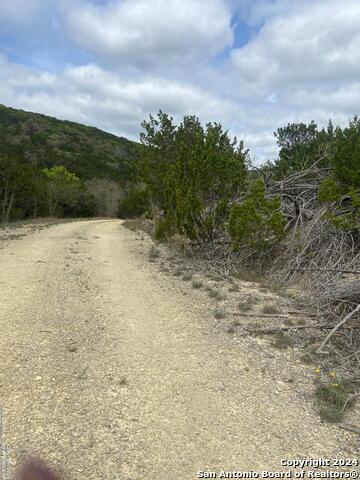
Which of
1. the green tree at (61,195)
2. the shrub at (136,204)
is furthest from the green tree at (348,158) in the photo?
the green tree at (61,195)

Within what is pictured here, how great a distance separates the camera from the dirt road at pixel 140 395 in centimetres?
292

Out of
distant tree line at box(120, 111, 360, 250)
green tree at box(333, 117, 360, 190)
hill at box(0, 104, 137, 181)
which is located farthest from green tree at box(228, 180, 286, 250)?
hill at box(0, 104, 137, 181)

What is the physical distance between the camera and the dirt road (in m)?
2.92

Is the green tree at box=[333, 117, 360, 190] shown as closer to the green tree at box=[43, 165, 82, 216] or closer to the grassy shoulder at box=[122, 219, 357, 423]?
the grassy shoulder at box=[122, 219, 357, 423]

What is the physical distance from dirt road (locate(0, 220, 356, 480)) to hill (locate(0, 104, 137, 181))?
194 ft

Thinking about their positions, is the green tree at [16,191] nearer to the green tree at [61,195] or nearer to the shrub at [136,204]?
the green tree at [61,195]

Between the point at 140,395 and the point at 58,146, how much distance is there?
299 feet

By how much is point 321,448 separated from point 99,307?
4.31 metres

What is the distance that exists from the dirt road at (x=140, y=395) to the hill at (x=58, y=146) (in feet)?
194

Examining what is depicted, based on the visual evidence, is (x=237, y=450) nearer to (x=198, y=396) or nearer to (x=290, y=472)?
(x=290, y=472)

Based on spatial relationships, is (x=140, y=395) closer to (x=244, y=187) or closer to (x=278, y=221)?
(x=278, y=221)

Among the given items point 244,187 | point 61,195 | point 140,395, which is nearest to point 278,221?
point 244,187

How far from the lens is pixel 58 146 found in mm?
87500

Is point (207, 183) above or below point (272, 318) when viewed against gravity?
above
